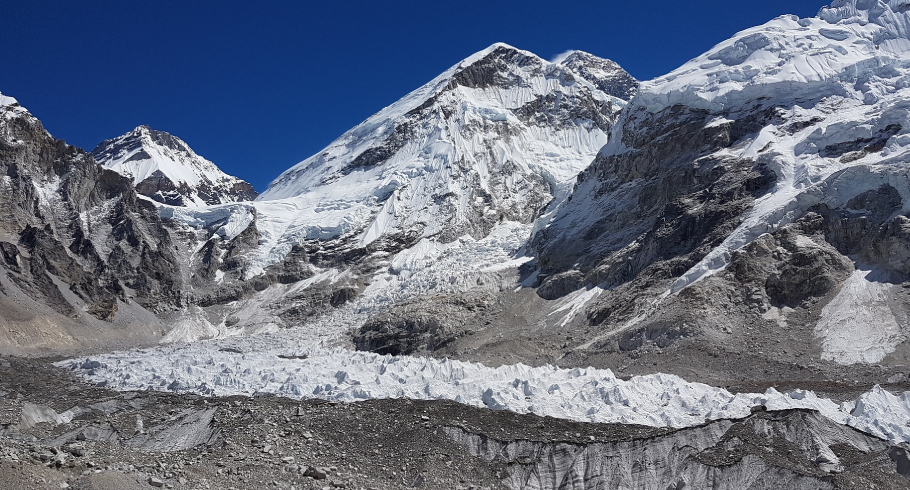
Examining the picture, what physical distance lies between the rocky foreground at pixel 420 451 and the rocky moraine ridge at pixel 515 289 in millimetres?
107

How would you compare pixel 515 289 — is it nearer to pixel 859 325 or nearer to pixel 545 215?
pixel 545 215

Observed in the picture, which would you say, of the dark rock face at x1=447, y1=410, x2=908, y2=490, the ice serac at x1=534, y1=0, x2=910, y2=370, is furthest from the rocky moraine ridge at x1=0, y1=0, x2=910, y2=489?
the ice serac at x1=534, y1=0, x2=910, y2=370

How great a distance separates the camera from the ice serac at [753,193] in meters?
58.7

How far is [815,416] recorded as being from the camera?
24.5m

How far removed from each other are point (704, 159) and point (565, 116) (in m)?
79.8

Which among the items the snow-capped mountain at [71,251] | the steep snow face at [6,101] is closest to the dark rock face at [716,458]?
the snow-capped mountain at [71,251]

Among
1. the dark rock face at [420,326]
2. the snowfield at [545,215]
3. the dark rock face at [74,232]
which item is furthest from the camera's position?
the dark rock face at [74,232]

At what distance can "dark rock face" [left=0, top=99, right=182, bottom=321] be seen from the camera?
3691 inches

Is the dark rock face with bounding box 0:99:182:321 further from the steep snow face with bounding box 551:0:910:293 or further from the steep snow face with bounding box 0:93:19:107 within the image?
the steep snow face with bounding box 551:0:910:293

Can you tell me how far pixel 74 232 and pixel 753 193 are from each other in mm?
94367

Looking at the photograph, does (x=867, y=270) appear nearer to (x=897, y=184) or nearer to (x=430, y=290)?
(x=897, y=184)

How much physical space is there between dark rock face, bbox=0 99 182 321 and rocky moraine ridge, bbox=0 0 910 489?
0.53 m

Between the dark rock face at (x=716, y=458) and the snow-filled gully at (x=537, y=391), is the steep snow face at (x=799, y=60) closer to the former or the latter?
the snow-filled gully at (x=537, y=391)

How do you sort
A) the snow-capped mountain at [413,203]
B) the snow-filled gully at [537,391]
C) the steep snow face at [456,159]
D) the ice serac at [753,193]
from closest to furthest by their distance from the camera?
the snow-filled gully at [537,391] → the ice serac at [753,193] → the snow-capped mountain at [413,203] → the steep snow face at [456,159]
